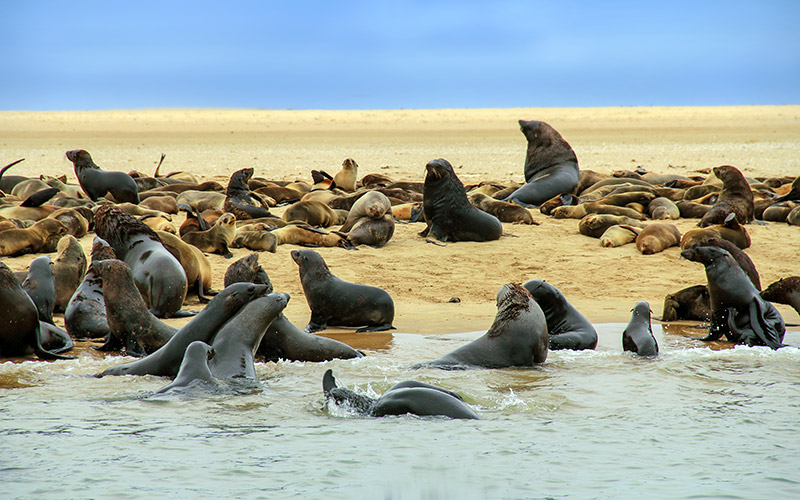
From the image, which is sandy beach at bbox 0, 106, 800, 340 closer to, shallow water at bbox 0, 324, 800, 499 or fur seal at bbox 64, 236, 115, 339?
fur seal at bbox 64, 236, 115, 339

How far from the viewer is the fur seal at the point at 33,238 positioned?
332 inches

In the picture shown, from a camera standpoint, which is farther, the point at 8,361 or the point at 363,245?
the point at 363,245

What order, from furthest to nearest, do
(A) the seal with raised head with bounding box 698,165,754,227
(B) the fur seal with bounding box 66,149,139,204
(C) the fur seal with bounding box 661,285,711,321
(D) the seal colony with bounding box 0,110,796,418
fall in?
(B) the fur seal with bounding box 66,149,139,204, (A) the seal with raised head with bounding box 698,165,754,227, (C) the fur seal with bounding box 661,285,711,321, (D) the seal colony with bounding box 0,110,796,418

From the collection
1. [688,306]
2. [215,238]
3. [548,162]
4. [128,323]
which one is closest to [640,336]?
[688,306]

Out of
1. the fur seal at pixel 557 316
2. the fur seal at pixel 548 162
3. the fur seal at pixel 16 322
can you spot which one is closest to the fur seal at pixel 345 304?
the fur seal at pixel 557 316

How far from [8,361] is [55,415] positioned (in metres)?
1.55

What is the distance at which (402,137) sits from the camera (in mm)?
39531

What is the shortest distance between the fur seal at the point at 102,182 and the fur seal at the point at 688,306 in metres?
8.04

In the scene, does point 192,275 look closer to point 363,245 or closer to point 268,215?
point 363,245

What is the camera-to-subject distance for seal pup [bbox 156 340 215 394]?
15.0 ft

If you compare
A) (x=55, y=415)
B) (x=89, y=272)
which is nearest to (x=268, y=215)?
(x=89, y=272)

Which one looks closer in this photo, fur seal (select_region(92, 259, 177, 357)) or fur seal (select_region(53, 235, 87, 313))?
fur seal (select_region(92, 259, 177, 357))

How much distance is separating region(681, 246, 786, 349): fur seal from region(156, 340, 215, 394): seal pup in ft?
13.2

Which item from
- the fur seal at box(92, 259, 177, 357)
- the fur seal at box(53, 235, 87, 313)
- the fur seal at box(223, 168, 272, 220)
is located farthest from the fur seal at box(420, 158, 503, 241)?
the fur seal at box(92, 259, 177, 357)
